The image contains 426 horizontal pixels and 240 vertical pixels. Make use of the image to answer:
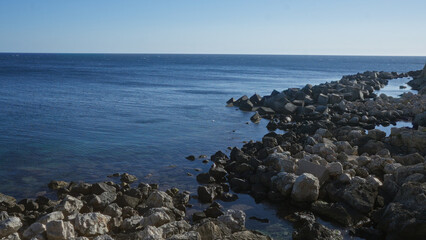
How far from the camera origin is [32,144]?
21.0 meters

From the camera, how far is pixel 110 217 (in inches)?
444

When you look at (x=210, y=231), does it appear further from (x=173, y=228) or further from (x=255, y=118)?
(x=255, y=118)

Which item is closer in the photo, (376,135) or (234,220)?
(234,220)

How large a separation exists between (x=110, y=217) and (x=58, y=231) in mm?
1751

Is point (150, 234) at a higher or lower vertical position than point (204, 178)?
higher

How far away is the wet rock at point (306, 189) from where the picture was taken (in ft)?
43.9

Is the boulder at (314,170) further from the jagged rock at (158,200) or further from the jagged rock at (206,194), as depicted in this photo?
the jagged rock at (158,200)

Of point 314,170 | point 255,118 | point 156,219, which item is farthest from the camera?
point 255,118

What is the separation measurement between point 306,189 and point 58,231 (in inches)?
315

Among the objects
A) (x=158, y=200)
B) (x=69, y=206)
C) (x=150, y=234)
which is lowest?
(x=158, y=200)

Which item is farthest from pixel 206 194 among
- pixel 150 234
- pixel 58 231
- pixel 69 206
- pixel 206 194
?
pixel 58 231

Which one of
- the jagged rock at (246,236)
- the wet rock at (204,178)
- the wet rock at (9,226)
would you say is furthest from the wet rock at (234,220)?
the wet rock at (9,226)

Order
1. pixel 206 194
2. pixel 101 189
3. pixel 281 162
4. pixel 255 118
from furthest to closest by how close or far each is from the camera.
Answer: pixel 255 118
pixel 281 162
pixel 206 194
pixel 101 189

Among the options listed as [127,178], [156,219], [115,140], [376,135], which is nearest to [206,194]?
[156,219]
